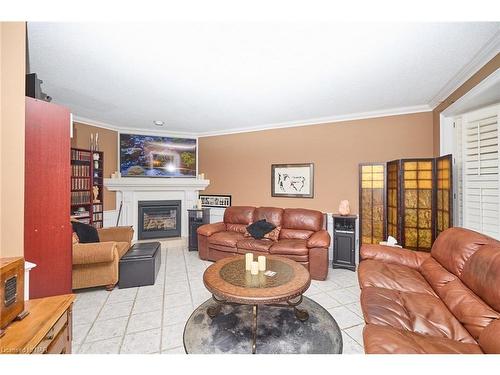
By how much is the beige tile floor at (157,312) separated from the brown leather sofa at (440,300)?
1.64 ft

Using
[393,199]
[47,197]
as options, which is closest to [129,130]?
[47,197]

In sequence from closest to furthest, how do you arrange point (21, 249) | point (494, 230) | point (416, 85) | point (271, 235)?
point (21, 249)
point (494, 230)
point (416, 85)
point (271, 235)

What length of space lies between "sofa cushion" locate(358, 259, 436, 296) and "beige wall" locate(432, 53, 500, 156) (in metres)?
2.20

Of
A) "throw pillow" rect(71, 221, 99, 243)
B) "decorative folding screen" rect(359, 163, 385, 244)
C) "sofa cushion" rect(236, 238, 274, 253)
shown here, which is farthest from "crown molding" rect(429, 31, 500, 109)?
"throw pillow" rect(71, 221, 99, 243)

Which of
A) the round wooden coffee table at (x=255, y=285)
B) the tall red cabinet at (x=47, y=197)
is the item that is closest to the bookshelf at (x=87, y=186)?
the tall red cabinet at (x=47, y=197)

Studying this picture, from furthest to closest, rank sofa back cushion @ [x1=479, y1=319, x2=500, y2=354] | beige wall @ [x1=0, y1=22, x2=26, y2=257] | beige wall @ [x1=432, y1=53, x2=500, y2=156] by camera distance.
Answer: beige wall @ [x1=432, y1=53, x2=500, y2=156] → beige wall @ [x1=0, y1=22, x2=26, y2=257] → sofa back cushion @ [x1=479, y1=319, x2=500, y2=354]

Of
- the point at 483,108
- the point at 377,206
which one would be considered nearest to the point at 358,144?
the point at 377,206

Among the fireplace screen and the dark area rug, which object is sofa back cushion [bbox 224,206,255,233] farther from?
the dark area rug

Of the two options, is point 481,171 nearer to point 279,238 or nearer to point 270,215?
point 279,238

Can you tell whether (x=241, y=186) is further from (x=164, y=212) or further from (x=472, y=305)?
(x=472, y=305)

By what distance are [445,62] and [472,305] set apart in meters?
2.39

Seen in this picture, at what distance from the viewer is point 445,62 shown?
2.36 meters

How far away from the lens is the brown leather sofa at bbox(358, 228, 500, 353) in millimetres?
1257

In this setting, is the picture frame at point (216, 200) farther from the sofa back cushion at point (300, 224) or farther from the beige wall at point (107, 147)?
the beige wall at point (107, 147)
